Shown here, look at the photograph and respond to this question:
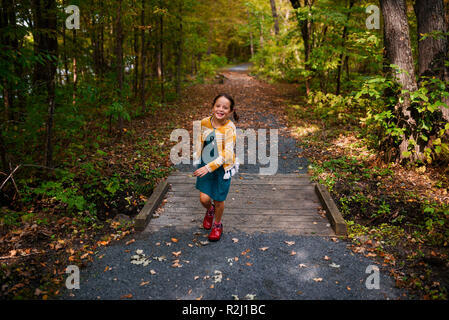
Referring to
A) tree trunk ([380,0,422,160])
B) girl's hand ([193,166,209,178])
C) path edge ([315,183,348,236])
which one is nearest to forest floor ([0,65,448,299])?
path edge ([315,183,348,236])

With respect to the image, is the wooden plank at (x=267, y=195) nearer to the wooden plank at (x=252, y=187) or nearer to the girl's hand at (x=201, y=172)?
the wooden plank at (x=252, y=187)

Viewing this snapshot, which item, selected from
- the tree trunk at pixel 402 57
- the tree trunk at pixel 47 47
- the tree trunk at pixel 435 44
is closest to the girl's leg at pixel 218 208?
the tree trunk at pixel 47 47

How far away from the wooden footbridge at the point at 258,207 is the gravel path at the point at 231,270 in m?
0.23

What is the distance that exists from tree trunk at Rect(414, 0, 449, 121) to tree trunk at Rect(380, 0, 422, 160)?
301 millimetres

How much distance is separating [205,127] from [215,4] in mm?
22349

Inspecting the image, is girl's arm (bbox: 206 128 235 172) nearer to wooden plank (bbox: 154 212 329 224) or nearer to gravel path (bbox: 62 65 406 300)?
gravel path (bbox: 62 65 406 300)

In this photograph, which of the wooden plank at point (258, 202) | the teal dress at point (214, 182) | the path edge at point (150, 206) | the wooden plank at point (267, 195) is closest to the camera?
the teal dress at point (214, 182)

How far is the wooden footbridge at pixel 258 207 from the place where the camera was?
4.42 meters

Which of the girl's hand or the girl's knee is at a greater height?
the girl's hand

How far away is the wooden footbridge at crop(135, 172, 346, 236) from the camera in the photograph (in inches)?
174

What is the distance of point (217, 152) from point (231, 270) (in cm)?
148

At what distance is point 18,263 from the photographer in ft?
11.1

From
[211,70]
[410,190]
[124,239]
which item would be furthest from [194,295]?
[211,70]

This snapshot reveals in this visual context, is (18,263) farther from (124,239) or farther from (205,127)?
(205,127)
